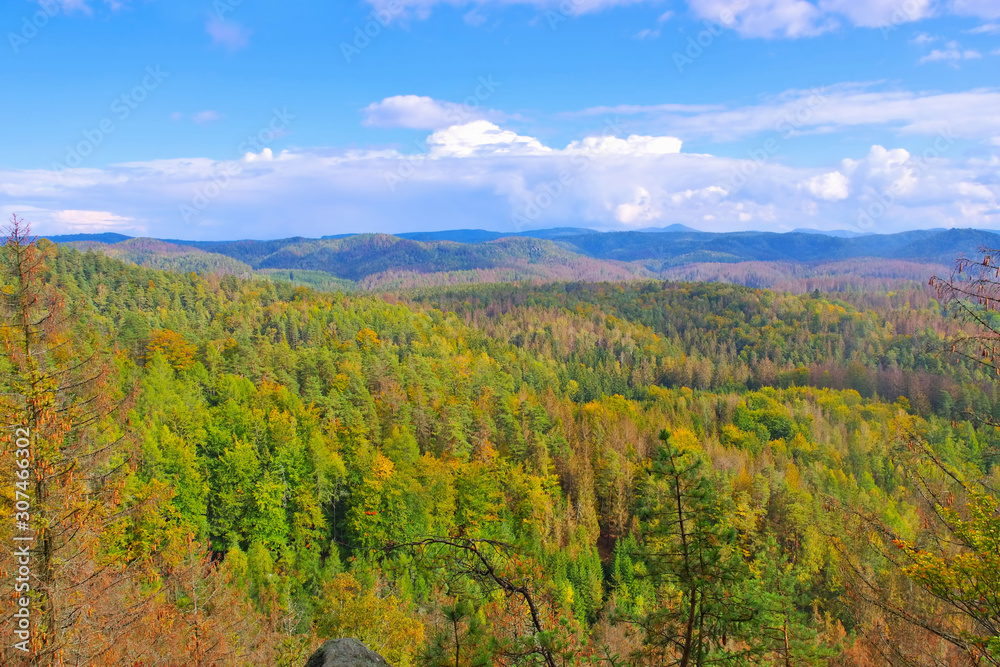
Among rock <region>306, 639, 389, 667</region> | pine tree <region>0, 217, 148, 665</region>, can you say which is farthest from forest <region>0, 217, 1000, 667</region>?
rock <region>306, 639, 389, 667</region>

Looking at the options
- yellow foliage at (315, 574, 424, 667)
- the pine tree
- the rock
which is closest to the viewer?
the rock

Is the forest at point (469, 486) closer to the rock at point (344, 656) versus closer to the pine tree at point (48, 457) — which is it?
the pine tree at point (48, 457)

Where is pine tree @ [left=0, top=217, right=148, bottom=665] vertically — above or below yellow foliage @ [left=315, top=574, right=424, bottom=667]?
above

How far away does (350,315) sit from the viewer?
10181cm

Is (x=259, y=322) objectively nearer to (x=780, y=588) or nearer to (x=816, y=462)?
(x=816, y=462)

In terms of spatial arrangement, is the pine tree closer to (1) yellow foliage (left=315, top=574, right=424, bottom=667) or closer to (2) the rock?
(2) the rock

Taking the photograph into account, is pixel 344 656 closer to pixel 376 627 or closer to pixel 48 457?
pixel 48 457

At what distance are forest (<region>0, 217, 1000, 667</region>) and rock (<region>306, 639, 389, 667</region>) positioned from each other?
2.30 feet

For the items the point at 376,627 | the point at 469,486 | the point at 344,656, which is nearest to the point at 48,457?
the point at 344,656

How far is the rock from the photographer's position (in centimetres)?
680

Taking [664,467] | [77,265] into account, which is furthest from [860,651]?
[77,265]

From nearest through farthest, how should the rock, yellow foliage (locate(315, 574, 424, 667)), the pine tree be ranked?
the rock → the pine tree → yellow foliage (locate(315, 574, 424, 667))

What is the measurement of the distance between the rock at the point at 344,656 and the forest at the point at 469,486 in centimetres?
70

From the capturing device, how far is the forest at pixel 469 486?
7.49 metres
